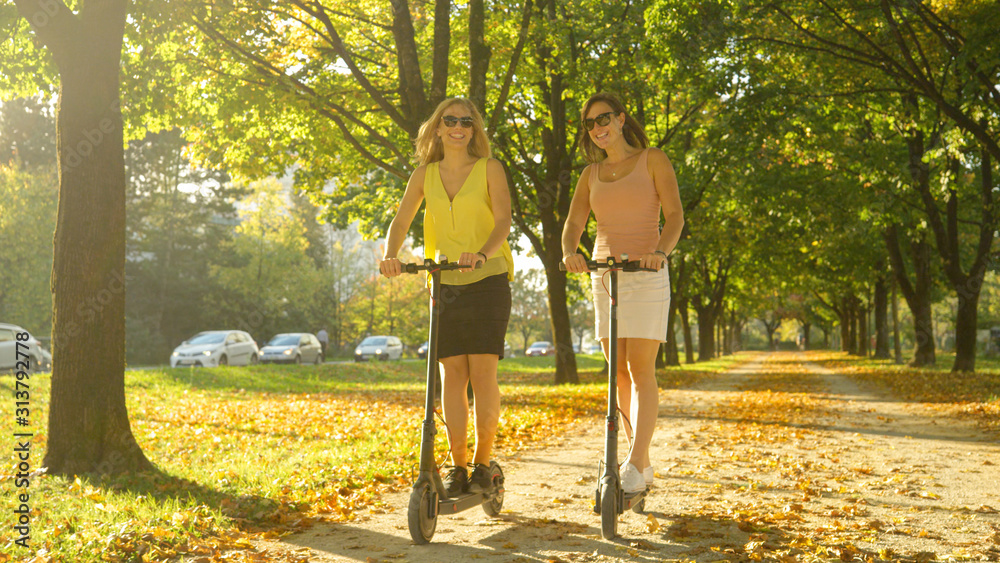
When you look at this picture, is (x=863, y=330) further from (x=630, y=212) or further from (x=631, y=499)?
(x=631, y=499)

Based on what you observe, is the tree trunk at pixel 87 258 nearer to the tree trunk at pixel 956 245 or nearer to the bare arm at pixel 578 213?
the bare arm at pixel 578 213

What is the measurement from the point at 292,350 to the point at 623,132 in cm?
3093

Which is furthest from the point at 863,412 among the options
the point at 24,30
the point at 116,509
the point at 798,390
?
the point at 24,30

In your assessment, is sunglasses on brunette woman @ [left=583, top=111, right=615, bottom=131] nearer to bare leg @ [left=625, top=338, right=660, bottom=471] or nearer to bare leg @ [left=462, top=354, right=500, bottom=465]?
bare leg @ [left=625, top=338, right=660, bottom=471]

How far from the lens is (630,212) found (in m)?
4.42

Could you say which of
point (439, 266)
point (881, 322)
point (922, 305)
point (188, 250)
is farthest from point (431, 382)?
point (188, 250)

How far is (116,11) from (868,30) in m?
12.4

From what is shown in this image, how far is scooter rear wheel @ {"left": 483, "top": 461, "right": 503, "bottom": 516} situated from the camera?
451 cm

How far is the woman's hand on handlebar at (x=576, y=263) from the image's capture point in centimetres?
408

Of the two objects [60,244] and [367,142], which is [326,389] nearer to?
[367,142]

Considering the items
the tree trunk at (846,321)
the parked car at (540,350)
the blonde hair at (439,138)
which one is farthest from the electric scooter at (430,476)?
the parked car at (540,350)

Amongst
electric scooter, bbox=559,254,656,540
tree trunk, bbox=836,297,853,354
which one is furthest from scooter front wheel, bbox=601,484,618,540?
tree trunk, bbox=836,297,853,354

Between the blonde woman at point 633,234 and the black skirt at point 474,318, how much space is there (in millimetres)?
461

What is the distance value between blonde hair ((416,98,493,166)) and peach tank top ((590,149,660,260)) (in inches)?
27.2
